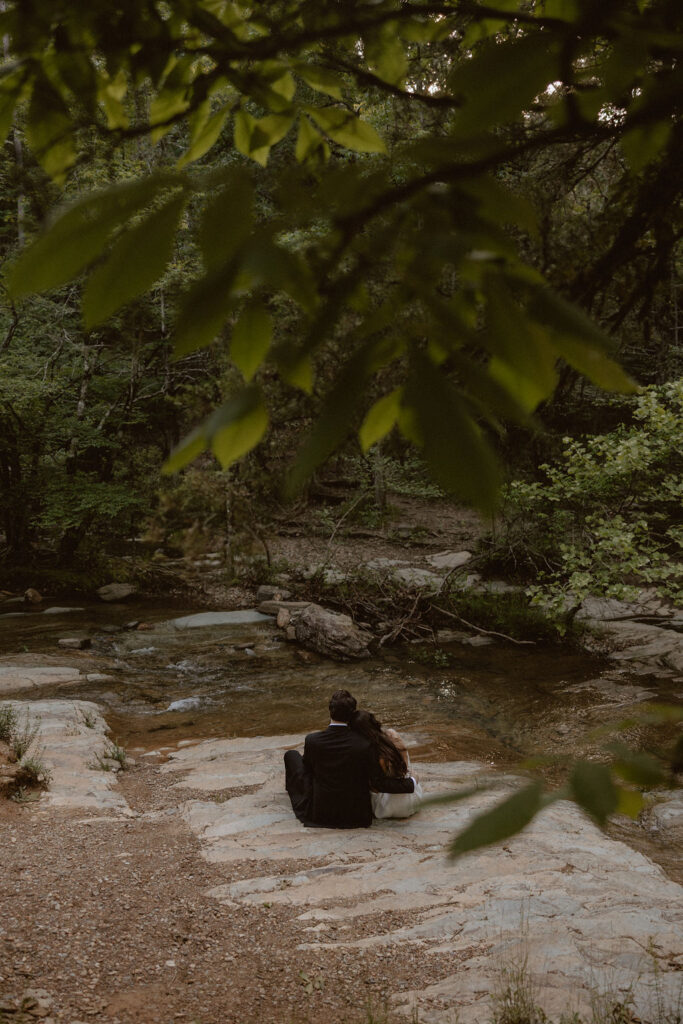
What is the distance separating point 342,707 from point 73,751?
10.0 feet

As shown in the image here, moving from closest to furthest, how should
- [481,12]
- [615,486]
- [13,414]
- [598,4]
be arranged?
[598,4] < [481,12] < [615,486] < [13,414]

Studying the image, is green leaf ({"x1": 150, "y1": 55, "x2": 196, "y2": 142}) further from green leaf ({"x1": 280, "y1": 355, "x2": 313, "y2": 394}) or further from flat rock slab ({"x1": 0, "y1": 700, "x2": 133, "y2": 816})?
flat rock slab ({"x1": 0, "y1": 700, "x2": 133, "y2": 816})

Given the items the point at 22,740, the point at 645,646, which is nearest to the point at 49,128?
the point at 22,740

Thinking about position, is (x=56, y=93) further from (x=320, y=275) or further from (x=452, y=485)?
(x=452, y=485)

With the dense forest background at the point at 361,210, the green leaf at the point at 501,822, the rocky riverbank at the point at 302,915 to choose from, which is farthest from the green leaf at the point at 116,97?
the rocky riverbank at the point at 302,915

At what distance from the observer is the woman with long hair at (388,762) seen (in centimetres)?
545

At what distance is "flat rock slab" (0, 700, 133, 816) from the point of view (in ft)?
19.2

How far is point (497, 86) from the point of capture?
0.66 meters

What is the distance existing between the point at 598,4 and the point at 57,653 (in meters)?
11.3

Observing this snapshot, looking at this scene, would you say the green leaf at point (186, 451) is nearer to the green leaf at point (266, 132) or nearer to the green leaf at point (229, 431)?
the green leaf at point (229, 431)

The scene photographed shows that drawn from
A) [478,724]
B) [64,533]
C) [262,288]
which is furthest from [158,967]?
[64,533]

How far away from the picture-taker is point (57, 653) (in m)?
10.7

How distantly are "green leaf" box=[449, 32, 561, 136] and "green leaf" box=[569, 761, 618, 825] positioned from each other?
0.61 metres

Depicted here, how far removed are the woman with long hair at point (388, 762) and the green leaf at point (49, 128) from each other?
5.05 m
